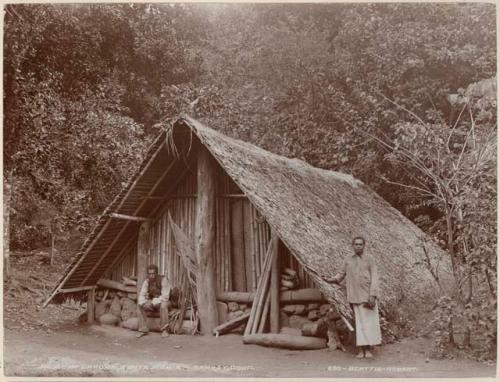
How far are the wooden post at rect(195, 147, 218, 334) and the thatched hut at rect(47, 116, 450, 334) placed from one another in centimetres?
2

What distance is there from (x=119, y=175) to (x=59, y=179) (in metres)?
1.93

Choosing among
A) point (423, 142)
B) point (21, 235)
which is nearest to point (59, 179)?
point (21, 235)

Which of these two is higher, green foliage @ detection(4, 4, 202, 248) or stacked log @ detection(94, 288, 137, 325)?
green foliage @ detection(4, 4, 202, 248)

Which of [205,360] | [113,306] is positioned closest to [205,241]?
[205,360]

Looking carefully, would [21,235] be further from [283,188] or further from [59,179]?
[283,188]

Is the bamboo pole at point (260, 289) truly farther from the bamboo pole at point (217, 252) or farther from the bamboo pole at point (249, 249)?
the bamboo pole at point (217, 252)

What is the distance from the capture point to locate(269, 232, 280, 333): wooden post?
8875 millimetres

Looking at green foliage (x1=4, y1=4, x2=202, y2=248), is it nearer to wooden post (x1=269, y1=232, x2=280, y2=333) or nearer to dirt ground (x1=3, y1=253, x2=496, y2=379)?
dirt ground (x1=3, y1=253, x2=496, y2=379)

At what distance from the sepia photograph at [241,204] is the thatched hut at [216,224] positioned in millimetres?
41

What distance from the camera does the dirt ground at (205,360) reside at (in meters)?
7.18

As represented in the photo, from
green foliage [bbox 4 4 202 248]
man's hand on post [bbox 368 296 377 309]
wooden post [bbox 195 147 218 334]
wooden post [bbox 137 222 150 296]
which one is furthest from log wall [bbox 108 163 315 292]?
green foliage [bbox 4 4 202 248]

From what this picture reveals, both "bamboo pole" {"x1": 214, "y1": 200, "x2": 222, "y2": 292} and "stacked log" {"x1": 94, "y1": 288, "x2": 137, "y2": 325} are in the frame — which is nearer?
"bamboo pole" {"x1": 214, "y1": 200, "x2": 222, "y2": 292}

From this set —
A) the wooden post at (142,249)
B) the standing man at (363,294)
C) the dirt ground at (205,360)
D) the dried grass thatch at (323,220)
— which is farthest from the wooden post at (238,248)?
the standing man at (363,294)

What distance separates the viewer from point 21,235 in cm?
1332
